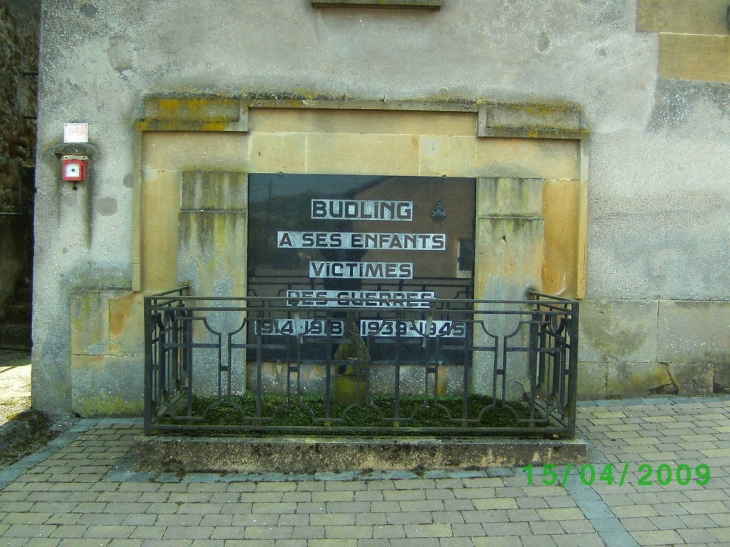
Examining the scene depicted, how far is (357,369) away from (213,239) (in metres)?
1.91

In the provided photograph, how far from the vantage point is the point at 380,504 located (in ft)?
12.6

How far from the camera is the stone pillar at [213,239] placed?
5.47m

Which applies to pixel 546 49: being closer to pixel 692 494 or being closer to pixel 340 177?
pixel 340 177

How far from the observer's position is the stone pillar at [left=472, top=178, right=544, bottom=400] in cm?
559

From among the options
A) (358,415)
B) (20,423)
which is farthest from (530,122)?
(20,423)

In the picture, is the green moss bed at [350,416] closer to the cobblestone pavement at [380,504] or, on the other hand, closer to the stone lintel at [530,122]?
the cobblestone pavement at [380,504]

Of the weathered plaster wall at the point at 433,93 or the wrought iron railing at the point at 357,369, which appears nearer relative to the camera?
the wrought iron railing at the point at 357,369

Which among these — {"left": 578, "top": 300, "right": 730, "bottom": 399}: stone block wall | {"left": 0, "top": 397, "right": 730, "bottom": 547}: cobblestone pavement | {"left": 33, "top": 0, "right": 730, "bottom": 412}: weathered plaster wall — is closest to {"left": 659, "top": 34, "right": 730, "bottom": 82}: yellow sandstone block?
{"left": 33, "top": 0, "right": 730, "bottom": 412}: weathered plaster wall

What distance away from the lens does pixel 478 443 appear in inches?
170

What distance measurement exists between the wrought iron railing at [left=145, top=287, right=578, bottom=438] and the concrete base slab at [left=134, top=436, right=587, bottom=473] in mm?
135

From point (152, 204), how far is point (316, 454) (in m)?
2.77

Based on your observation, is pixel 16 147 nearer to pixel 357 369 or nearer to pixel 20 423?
pixel 20 423
